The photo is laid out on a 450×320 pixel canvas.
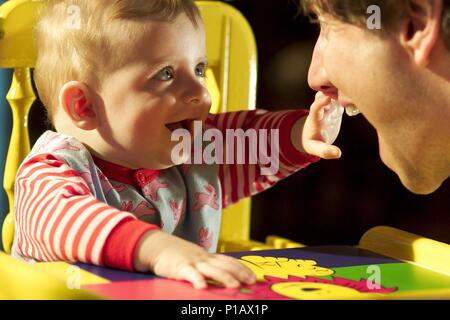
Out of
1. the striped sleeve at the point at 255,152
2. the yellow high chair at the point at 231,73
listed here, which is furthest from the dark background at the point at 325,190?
the striped sleeve at the point at 255,152

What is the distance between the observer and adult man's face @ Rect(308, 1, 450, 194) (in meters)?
0.71

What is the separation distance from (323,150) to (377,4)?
0.20 meters

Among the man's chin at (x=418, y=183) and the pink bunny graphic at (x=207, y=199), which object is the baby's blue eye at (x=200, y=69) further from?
the man's chin at (x=418, y=183)

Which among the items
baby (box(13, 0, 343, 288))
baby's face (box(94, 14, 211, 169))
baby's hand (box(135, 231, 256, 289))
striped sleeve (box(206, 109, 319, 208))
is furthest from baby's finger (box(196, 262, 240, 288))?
striped sleeve (box(206, 109, 319, 208))

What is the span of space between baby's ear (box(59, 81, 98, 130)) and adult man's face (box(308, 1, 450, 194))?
0.72 feet

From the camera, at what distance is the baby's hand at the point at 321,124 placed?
903 millimetres

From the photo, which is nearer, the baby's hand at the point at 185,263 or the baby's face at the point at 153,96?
the baby's hand at the point at 185,263

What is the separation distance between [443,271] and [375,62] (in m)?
0.21

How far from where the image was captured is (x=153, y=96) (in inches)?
34.0

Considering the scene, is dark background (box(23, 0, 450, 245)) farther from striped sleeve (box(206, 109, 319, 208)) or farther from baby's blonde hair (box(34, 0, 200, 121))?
baby's blonde hair (box(34, 0, 200, 121))

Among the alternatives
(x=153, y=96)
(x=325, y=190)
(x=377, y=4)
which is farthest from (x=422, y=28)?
(x=325, y=190)

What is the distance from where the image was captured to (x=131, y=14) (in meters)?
0.85

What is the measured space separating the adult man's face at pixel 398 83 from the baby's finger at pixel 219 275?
20 cm

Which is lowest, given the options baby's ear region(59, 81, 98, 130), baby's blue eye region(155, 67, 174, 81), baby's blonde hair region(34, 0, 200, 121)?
baby's ear region(59, 81, 98, 130)
